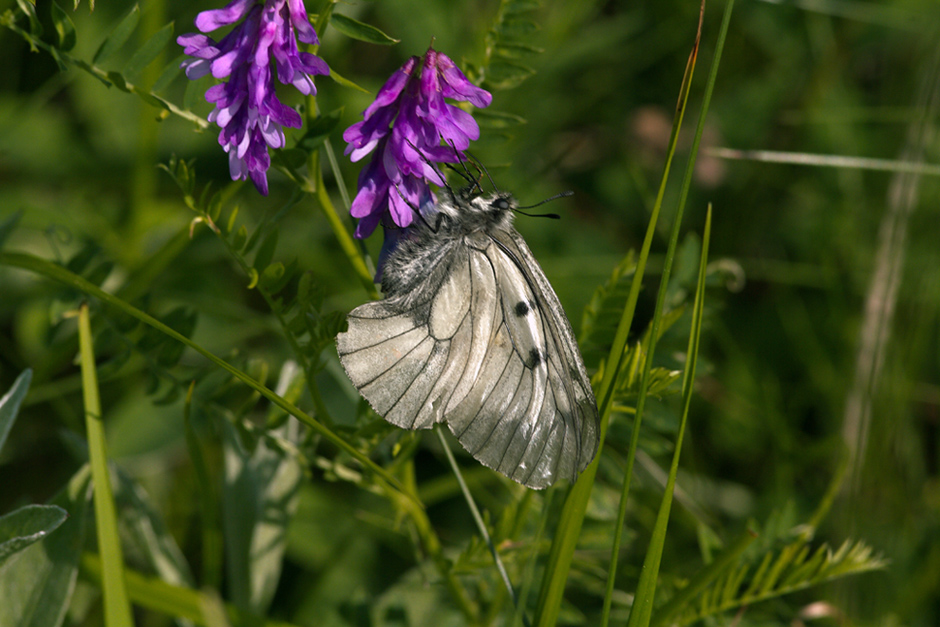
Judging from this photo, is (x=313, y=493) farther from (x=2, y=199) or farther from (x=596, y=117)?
(x=596, y=117)

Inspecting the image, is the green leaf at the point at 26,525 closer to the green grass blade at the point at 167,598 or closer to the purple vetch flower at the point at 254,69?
the green grass blade at the point at 167,598

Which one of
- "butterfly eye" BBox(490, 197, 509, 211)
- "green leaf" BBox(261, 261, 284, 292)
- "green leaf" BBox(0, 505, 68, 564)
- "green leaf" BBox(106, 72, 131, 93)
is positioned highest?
"green leaf" BBox(106, 72, 131, 93)

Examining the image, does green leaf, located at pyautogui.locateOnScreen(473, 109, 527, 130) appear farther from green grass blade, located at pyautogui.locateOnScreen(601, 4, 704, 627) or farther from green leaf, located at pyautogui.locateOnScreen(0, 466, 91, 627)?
green leaf, located at pyautogui.locateOnScreen(0, 466, 91, 627)

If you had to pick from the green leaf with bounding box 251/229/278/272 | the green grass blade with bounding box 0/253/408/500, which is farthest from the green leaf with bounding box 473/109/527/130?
the green grass blade with bounding box 0/253/408/500

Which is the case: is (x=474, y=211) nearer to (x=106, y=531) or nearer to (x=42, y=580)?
(x=106, y=531)

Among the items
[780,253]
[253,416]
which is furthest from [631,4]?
[253,416]
